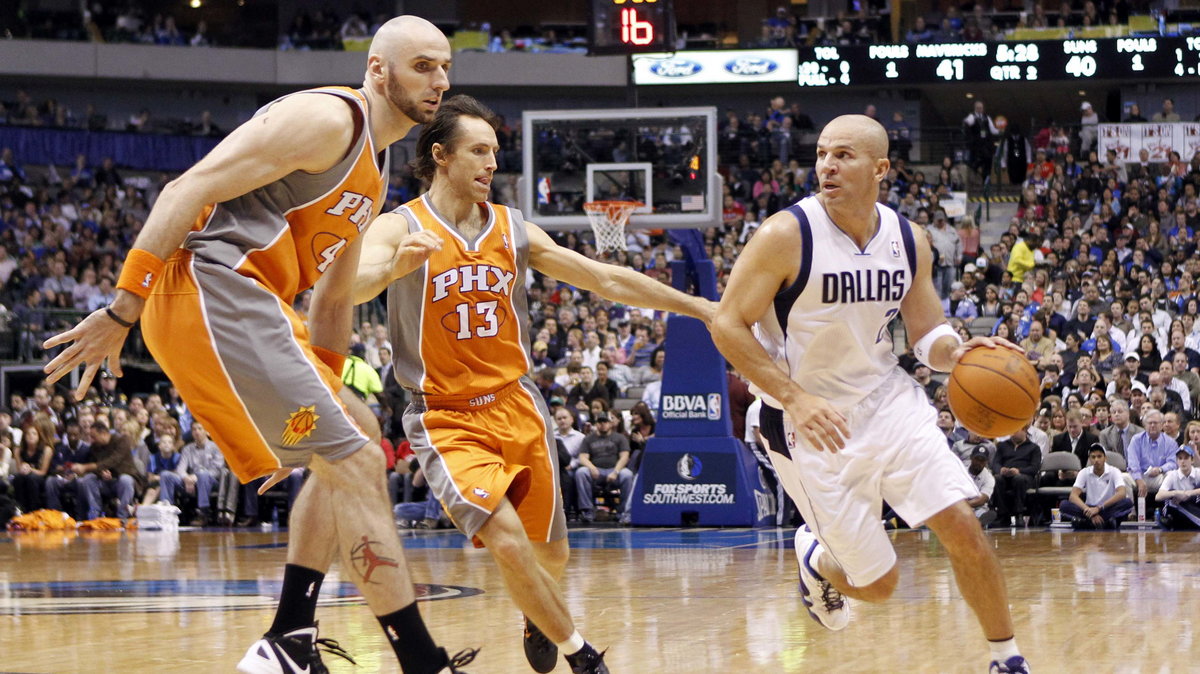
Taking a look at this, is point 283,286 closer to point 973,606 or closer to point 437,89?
point 437,89

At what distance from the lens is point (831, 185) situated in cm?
463

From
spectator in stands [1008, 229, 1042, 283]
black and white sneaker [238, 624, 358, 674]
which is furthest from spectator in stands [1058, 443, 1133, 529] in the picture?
black and white sneaker [238, 624, 358, 674]

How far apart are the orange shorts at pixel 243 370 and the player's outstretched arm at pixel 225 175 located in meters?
0.16

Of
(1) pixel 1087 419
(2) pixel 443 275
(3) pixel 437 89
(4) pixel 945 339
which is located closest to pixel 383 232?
(2) pixel 443 275

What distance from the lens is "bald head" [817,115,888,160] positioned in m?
4.61

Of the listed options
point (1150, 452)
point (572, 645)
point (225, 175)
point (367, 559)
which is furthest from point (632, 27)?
point (367, 559)

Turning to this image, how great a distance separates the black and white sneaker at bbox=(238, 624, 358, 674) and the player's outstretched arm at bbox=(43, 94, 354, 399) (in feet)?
2.90

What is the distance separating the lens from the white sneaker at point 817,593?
205 inches

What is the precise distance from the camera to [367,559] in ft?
12.4

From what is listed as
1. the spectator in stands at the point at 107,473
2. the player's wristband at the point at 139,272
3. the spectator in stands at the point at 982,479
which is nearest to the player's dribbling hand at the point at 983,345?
the player's wristband at the point at 139,272

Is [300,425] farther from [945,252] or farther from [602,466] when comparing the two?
[945,252]

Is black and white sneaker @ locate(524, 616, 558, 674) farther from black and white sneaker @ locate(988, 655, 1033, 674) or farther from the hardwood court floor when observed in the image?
black and white sneaker @ locate(988, 655, 1033, 674)

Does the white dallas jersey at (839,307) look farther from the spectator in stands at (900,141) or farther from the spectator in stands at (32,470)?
the spectator in stands at (900,141)

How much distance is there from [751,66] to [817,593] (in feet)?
73.2
